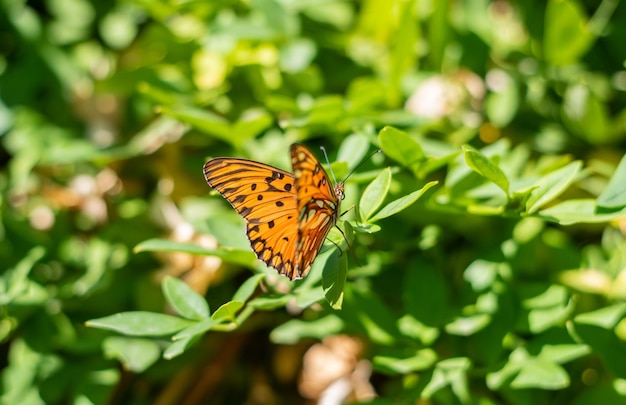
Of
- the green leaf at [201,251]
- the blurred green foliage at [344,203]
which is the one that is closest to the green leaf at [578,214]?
the blurred green foliage at [344,203]

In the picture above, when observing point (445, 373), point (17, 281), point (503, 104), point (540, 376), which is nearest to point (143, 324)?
point (17, 281)

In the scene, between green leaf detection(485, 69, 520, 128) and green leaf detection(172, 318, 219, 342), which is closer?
green leaf detection(172, 318, 219, 342)

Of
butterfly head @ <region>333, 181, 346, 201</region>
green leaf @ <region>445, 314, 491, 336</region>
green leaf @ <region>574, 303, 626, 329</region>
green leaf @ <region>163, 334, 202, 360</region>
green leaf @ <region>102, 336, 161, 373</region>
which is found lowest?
green leaf @ <region>102, 336, 161, 373</region>

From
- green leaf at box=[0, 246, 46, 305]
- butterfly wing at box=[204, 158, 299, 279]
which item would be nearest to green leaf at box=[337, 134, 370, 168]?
butterfly wing at box=[204, 158, 299, 279]

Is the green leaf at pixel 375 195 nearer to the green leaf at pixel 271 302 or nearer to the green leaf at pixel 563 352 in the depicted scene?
the green leaf at pixel 271 302

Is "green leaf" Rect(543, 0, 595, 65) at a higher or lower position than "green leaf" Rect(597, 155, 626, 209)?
higher

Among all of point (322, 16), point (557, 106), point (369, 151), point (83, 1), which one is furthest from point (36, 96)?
point (557, 106)

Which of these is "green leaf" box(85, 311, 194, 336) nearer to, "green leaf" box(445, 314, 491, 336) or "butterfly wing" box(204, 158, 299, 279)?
"butterfly wing" box(204, 158, 299, 279)
